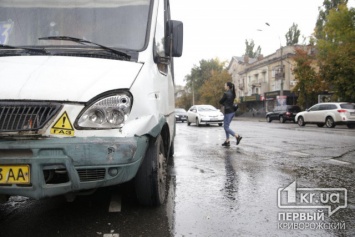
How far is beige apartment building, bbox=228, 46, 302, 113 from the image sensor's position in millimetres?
45000

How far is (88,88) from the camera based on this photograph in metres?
2.75

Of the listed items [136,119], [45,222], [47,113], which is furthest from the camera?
[45,222]

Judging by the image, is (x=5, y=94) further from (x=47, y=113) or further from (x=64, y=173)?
(x=64, y=173)

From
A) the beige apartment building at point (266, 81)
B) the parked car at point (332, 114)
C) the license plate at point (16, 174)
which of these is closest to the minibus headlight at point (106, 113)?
the license plate at point (16, 174)

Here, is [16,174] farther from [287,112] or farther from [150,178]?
[287,112]

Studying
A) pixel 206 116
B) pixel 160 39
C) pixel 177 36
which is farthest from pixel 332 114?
pixel 160 39

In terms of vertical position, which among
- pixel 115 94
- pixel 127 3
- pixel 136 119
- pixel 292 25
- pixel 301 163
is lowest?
pixel 301 163

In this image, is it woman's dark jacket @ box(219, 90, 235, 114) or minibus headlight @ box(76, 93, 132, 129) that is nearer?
minibus headlight @ box(76, 93, 132, 129)

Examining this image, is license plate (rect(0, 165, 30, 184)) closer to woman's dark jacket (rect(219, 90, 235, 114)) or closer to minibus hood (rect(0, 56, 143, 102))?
minibus hood (rect(0, 56, 143, 102))

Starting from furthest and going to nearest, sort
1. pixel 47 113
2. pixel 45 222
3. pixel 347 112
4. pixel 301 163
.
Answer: pixel 347 112, pixel 301 163, pixel 45 222, pixel 47 113

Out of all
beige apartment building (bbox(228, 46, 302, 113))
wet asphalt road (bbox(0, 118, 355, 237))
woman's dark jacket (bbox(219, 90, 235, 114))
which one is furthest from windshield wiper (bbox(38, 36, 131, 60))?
beige apartment building (bbox(228, 46, 302, 113))

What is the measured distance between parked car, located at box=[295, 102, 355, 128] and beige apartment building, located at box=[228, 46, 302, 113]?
1668 centimetres

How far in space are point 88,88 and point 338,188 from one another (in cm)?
347

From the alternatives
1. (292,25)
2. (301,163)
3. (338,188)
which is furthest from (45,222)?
(292,25)
